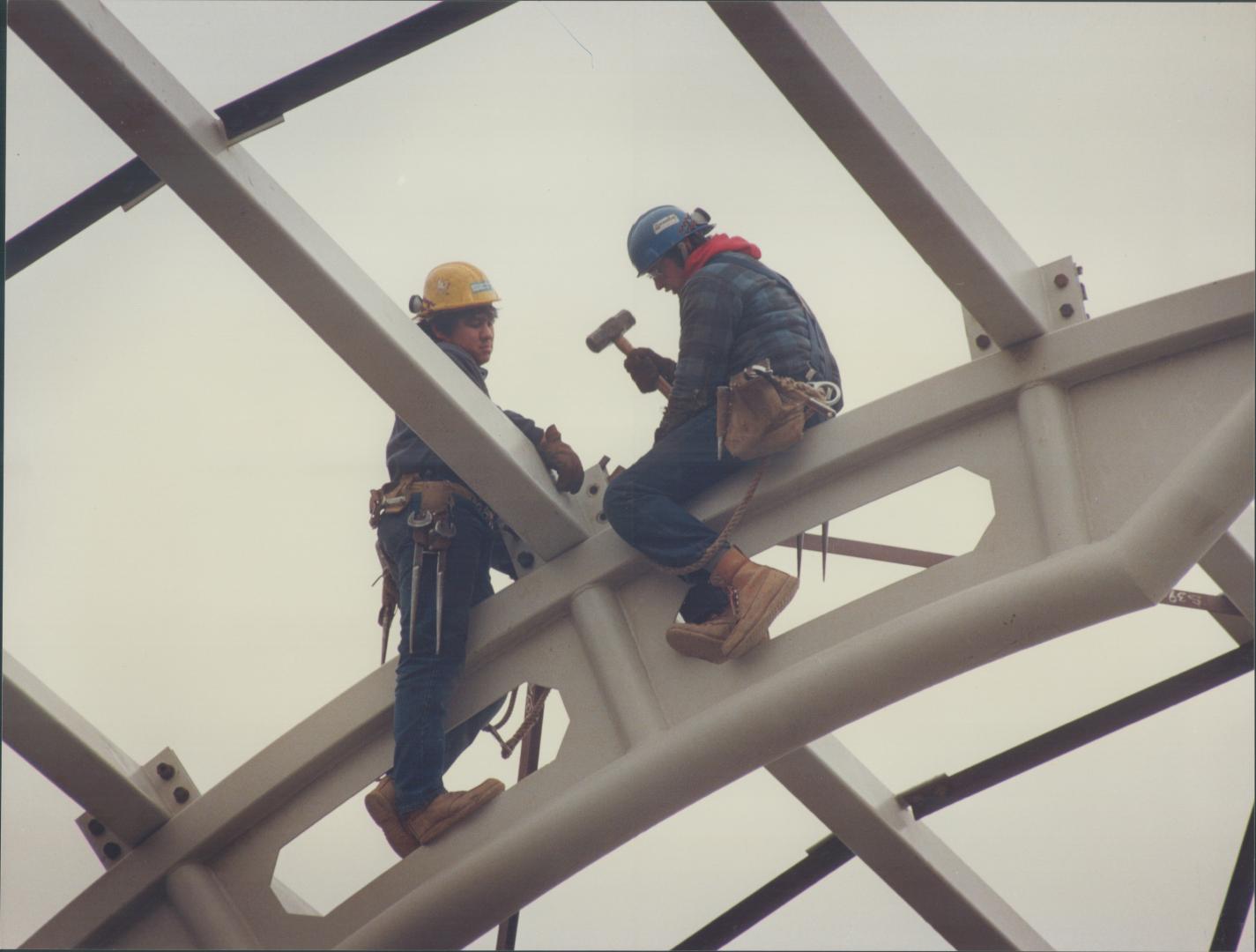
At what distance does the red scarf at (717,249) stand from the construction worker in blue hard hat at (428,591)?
823 millimetres

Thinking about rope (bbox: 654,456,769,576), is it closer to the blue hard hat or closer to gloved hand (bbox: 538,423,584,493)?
gloved hand (bbox: 538,423,584,493)

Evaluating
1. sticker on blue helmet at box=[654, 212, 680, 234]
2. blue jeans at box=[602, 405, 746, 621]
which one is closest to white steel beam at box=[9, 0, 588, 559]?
blue jeans at box=[602, 405, 746, 621]

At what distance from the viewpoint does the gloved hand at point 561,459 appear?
612 centimetres

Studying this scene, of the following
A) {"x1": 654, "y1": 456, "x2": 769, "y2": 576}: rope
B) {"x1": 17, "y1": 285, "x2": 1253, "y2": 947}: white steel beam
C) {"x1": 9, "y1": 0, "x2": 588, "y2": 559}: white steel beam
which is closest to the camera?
{"x1": 17, "y1": 285, "x2": 1253, "y2": 947}: white steel beam

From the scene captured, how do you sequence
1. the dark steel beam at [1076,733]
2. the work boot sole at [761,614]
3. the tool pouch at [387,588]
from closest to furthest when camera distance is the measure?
the work boot sole at [761,614] → the tool pouch at [387,588] → the dark steel beam at [1076,733]

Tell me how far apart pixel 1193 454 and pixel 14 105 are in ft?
14.7

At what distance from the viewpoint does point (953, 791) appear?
273 inches

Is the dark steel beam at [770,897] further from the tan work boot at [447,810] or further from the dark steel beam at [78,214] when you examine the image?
the dark steel beam at [78,214]

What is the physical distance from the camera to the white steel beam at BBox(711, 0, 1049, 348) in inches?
199

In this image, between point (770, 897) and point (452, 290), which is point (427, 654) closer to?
point (452, 290)

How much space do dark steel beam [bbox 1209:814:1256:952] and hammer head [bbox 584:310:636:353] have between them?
3.47 metres

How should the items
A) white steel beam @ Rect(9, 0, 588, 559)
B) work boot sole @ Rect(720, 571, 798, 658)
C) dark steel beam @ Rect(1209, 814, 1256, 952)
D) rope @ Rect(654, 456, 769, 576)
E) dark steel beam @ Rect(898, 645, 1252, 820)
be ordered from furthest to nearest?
dark steel beam @ Rect(1209, 814, 1256, 952)
dark steel beam @ Rect(898, 645, 1252, 820)
rope @ Rect(654, 456, 769, 576)
work boot sole @ Rect(720, 571, 798, 658)
white steel beam @ Rect(9, 0, 588, 559)

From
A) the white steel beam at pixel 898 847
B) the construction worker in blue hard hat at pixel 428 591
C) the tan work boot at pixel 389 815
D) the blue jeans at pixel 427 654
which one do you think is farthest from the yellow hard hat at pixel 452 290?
the white steel beam at pixel 898 847

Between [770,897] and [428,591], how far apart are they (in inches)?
87.6
